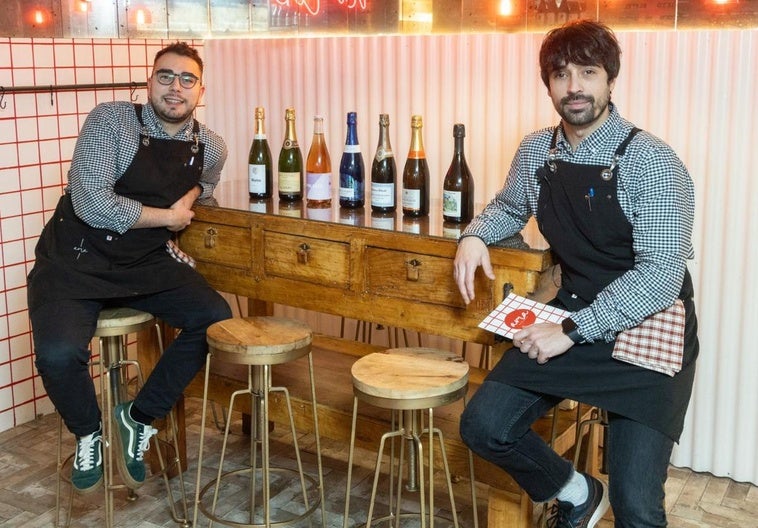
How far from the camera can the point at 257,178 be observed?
344cm

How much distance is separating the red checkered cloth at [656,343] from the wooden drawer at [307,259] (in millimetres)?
904

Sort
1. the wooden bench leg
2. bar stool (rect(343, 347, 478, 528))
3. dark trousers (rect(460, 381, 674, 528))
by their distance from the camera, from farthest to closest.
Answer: the wooden bench leg < bar stool (rect(343, 347, 478, 528)) < dark trousers (rect(460, 381, 674, 528))

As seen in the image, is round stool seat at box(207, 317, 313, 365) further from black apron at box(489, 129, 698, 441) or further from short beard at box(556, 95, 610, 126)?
short beard at box(556, 95, 610, 126)

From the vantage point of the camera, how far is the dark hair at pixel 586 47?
8.46ft

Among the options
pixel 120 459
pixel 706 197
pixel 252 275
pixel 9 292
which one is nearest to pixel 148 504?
pixel 120 459

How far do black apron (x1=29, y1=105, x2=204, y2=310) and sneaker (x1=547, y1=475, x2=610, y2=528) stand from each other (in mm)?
1425

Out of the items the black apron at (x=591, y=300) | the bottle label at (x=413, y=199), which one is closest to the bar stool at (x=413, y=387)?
the black apron at (x=591, y=300)

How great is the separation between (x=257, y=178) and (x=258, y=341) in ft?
2.65

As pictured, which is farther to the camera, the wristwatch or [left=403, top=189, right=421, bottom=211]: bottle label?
[left=403, top=189, right=421, bottom=211]: bottle label

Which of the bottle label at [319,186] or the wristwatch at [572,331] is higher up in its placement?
the bottle label at [319,186]

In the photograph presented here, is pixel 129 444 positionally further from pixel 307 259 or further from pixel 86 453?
pixel 307 259

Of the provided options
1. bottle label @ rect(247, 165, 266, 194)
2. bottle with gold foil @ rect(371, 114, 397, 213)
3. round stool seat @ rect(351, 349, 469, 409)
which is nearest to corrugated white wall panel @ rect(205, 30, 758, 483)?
bottle label @ rect(247, 165, 266, 194)

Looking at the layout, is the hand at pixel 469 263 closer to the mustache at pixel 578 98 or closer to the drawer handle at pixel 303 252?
the mustache at pixel 578 98

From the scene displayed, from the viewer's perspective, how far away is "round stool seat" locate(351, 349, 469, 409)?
2.50m
